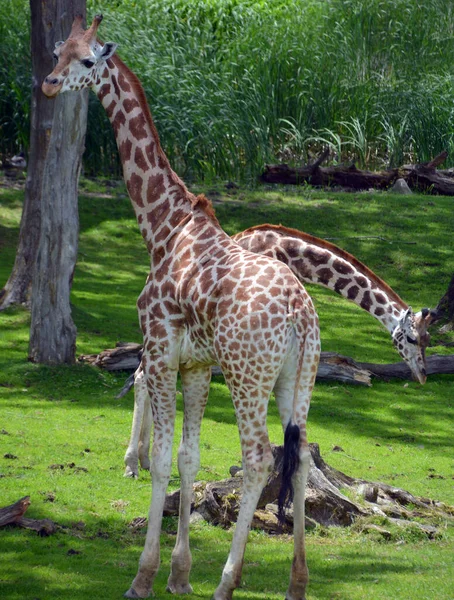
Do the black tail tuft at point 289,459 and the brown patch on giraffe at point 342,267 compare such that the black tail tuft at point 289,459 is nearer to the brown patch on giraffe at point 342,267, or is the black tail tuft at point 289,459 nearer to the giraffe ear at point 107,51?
the brown patch on giraffe at point 342,267

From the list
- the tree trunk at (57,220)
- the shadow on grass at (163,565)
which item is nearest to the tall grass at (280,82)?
the tree trunk at (57,220)

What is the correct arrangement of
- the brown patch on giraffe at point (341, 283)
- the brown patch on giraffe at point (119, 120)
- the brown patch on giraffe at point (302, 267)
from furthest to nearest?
the brown patch on giraffe at point (302, 267)
the brown patch on giraffe at point (341, 283)
the brown patch on giraffe at point (119, 120)

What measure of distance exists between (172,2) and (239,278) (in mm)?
20363

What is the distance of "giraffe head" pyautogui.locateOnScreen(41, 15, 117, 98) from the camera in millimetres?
6840

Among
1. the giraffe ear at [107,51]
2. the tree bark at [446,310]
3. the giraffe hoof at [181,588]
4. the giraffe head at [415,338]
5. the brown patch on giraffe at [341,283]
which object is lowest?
the giraffe hoof at [181,588]

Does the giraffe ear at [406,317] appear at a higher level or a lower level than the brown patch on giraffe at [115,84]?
lower

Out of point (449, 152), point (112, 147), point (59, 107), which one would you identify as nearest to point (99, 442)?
point (59, 107)

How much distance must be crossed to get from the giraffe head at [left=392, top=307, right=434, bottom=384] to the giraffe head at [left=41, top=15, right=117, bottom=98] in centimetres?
295

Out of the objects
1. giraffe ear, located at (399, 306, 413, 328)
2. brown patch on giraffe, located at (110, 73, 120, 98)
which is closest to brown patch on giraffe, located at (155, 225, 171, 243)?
brown patch on giraffe, located at (110, 73, 120, 98)

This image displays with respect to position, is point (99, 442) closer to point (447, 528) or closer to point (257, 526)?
point (257, 526)

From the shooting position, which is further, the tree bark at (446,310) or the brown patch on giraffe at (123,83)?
the tree bark at (446,310)

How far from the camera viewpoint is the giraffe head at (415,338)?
740cm

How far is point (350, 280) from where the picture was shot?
305 inches

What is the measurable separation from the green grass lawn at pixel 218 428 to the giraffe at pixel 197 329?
71 cm
